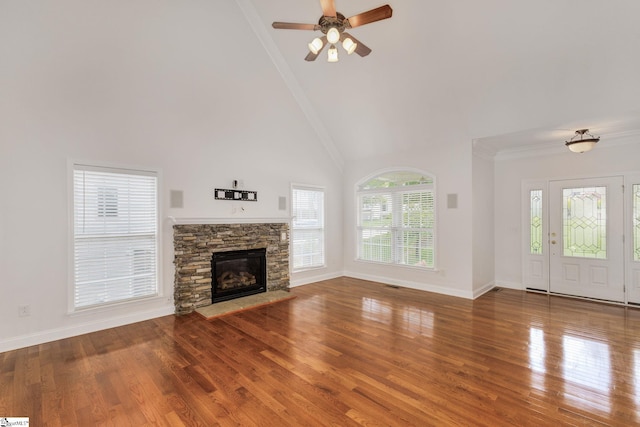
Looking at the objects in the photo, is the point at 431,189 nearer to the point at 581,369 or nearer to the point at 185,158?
the point at 581,369

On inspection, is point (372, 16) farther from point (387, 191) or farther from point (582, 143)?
point (387, 191)

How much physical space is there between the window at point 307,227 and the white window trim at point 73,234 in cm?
253

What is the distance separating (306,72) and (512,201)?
Answer: 4.76 meters

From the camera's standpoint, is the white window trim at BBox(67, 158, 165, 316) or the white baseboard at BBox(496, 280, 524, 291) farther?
the white baseboard at BBox(496, 280, 524, 291)

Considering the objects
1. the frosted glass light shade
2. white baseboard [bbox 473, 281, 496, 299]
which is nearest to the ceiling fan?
the frosted glass light shade

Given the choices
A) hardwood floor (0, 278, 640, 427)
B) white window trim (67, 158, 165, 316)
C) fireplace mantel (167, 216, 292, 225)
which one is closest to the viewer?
hardwood floor (0, 278, 640, 427)

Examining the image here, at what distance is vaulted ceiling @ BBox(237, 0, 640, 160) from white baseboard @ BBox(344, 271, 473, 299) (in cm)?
269

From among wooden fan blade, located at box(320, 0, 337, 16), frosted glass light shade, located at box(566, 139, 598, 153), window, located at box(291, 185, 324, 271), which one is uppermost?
wooden fan blade, located at box(320, 0, 337, 16)

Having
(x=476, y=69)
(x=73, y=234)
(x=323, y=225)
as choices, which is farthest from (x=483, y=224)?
(x=73, y=234)

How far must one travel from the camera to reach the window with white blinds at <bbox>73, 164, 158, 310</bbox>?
3.72 metres

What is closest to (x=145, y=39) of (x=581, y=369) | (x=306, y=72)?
(x=306, y=72)

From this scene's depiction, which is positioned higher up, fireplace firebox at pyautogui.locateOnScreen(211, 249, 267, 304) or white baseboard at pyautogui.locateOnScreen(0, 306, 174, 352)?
fireplace firebox at pyautogui.locateOnScreen(211, 249, 267, 304)

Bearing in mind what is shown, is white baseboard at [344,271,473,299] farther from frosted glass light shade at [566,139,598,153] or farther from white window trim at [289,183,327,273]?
frosted glass light shade at [566,139,598,153]

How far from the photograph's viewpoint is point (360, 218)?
22.7 feet
